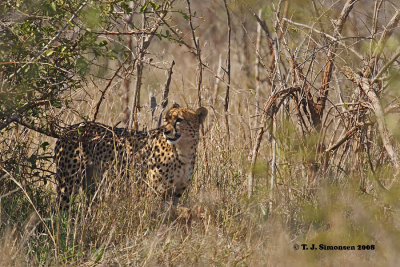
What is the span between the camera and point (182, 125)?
5.60 metres

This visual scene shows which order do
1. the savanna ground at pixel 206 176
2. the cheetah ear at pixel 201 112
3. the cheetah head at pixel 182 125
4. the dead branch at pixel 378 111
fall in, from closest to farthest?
the dead branch at pixel 378 111 → the savanna ground at pixel 206 176 → the cheetah head at pixel 182 125 → the cheetah ear at pixel 201 112

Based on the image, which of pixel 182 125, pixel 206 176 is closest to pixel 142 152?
pixel 182 125

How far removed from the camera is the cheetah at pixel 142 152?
18.3 feet

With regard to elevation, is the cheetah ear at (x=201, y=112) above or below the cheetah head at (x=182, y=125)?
above

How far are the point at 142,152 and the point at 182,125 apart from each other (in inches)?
19.9

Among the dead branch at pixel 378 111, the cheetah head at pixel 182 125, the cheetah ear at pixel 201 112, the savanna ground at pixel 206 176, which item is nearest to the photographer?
the dead branch at pixel 378 111

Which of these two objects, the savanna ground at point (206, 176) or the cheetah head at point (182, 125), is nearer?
the savanna ground at point (206, 176)

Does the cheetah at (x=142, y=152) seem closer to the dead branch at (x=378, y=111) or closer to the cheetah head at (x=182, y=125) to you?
the cheetah head at (x=182, y=125)

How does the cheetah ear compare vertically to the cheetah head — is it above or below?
above

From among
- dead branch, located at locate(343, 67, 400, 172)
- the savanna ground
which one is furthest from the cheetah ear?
dead branch, located at locate(343, 67, 400, 172)

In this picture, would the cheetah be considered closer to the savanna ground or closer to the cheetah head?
the cheetah head

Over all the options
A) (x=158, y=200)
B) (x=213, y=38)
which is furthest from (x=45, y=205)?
(x=213, y=38)

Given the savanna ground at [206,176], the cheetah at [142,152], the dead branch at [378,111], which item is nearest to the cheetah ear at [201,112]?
the cheetah at [142,152]

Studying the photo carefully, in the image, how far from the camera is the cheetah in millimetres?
5586
